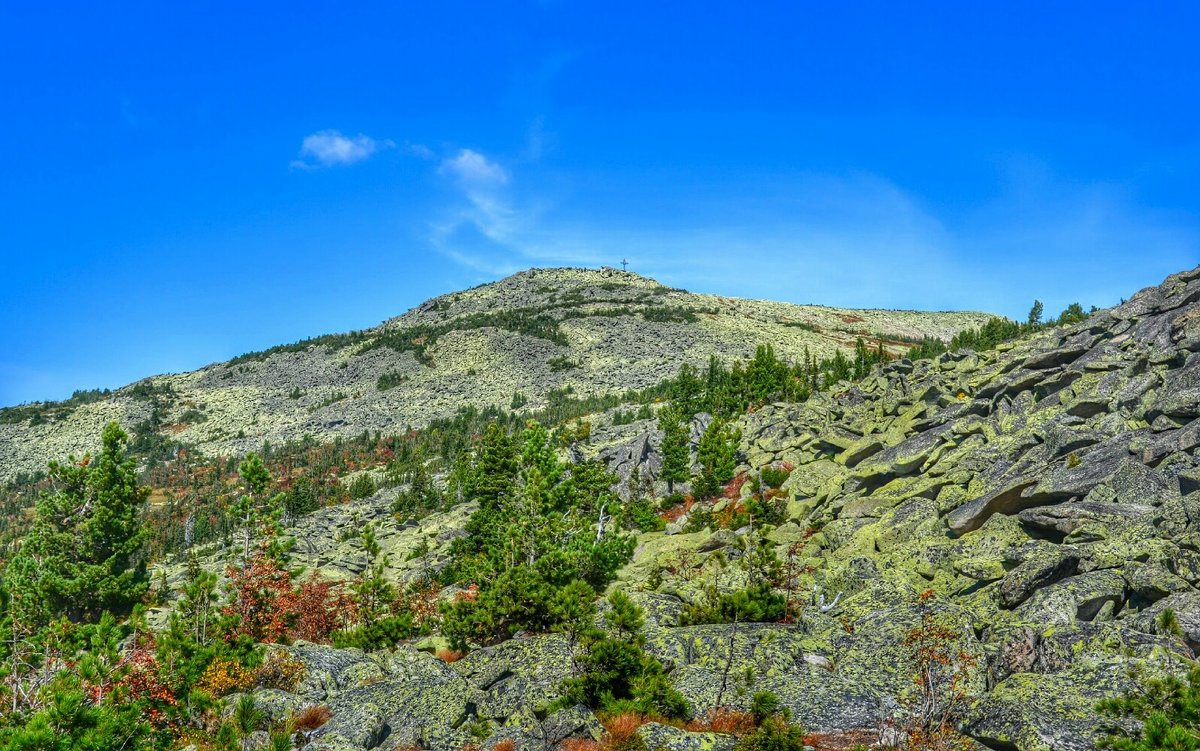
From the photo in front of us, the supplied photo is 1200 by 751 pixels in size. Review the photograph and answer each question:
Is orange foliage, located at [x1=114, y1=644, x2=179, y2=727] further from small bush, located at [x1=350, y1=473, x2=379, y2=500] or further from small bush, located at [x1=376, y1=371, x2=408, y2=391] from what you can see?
small bush, located at [x1=376, y1=371, x2=408, y2=391]

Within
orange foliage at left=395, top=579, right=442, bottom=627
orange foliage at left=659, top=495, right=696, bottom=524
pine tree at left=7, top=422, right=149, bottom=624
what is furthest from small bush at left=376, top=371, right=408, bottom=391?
orange foliage at left=395, top=579, right=442, bottom=627

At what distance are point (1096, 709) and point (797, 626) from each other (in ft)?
27.5

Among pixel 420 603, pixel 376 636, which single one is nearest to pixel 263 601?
pixel 420 603

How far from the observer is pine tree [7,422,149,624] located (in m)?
37.9

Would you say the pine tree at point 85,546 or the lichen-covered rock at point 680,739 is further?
the pine tree at point 85,546

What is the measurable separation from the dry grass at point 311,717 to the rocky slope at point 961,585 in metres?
0.27

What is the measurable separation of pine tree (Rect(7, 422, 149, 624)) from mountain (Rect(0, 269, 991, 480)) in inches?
2537

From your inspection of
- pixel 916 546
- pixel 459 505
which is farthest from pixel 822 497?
pixel 459 505

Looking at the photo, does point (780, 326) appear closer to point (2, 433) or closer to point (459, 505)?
point (459, 505)

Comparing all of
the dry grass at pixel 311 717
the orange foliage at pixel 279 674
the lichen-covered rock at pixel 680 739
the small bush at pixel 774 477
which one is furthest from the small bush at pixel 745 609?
the small bush at pixel 774 477

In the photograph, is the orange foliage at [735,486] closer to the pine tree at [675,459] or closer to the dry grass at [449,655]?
the pine tree at [675,459]

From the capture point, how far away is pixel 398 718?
16.2 meters

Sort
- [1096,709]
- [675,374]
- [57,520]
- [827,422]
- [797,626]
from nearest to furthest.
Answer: [1096,709] < [797,626] < [57,520] < [827,422] < [675,374]

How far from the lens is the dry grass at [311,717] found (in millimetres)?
16578
